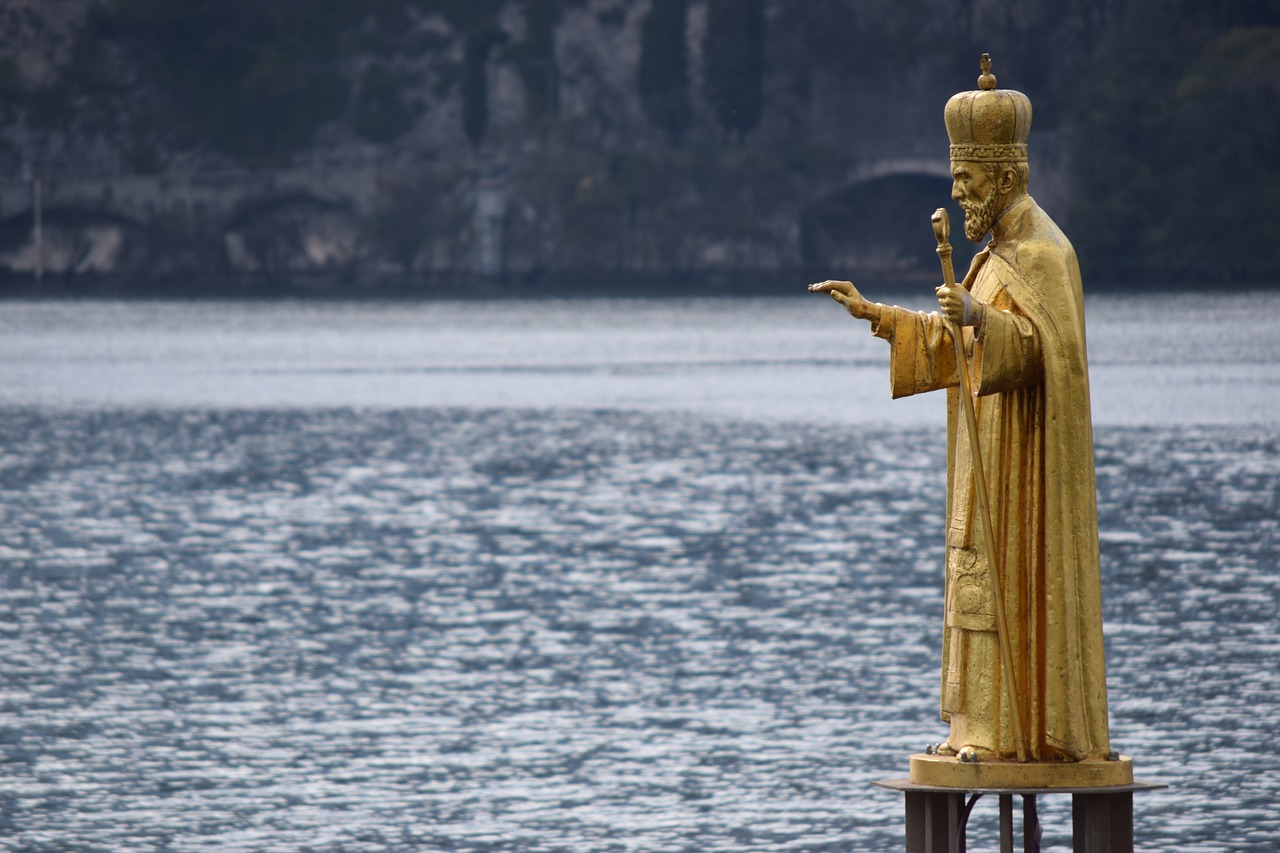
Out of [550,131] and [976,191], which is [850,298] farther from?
[550,131]

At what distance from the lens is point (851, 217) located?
14350 cm

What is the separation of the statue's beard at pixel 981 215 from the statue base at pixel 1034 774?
1596mm

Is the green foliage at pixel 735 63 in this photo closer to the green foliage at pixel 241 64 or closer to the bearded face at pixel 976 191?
the green foliage at pixel 241 64

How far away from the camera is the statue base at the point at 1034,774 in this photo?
7.18 m

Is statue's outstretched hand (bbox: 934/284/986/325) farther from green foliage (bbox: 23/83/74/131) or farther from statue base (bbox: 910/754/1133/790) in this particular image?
green foliage (bbox: 23/83/74/131)

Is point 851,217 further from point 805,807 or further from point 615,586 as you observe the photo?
point 805,807

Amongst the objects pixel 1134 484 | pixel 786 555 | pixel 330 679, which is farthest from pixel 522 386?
pixel 330 679

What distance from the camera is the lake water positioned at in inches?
623

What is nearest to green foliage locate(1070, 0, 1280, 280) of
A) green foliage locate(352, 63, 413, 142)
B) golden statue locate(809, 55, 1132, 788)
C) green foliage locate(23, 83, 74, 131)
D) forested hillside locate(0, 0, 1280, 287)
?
forested hillside locate(0, 0, 1280, 287)

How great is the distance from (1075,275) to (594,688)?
13191 mm

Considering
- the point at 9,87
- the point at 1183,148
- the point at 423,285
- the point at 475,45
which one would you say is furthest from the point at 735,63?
the point at 9,87

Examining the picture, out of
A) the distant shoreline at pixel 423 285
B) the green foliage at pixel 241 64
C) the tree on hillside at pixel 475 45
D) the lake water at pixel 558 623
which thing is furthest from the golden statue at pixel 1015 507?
the green foliage at pixel 241 64

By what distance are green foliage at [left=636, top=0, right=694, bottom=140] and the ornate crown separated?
145 metres

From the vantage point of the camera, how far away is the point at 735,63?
14938 centimetres
